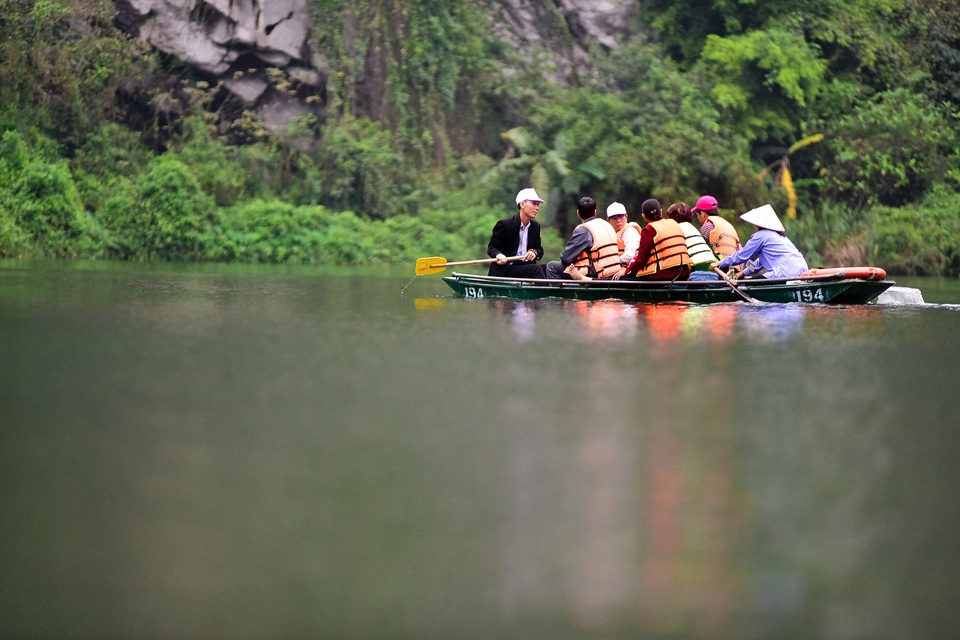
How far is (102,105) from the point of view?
30281 mm

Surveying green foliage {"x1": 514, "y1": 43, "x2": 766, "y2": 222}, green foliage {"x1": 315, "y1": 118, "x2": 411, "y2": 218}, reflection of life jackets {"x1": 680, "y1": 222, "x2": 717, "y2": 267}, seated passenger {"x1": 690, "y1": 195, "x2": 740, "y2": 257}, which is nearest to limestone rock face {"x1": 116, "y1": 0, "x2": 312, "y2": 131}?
green foliage {"x1": 315, "y1": 118, "x2": 411, "y2": 218}

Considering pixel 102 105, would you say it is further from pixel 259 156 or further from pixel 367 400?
pixel 367 400

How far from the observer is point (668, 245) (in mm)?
13750

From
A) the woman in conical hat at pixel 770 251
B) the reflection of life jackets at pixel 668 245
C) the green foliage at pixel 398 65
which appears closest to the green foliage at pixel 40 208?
the green foliage at pixel 398 65

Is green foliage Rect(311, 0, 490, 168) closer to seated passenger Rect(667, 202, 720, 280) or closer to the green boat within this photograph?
the green boat

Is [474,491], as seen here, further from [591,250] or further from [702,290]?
[591,250]

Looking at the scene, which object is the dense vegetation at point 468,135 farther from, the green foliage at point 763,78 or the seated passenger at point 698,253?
the seated passenger at point 698,253

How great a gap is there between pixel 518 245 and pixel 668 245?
6.88 ft

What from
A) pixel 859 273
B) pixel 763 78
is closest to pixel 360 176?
pixel 763 78

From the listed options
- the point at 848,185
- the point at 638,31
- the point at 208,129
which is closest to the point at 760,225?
the point at 848,185

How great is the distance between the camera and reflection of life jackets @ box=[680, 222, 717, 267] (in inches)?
559

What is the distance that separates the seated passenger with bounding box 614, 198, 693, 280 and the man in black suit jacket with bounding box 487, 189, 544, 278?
58.5 inches

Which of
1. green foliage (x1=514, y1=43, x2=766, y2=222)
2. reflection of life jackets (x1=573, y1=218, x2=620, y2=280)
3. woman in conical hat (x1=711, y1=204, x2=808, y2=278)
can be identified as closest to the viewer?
woman in conical hat (x1=711, y1=204, x2=808, y2=278)

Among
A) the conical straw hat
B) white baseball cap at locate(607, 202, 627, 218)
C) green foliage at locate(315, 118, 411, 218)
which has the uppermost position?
green foliage at locate(315, 118, 411, 218)
